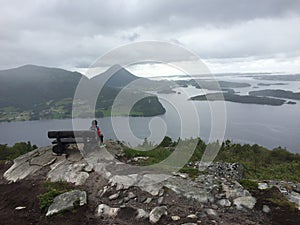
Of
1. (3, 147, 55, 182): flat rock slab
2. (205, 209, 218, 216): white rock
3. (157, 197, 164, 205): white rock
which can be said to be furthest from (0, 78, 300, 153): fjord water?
(205, 209, 218, 216): white rock

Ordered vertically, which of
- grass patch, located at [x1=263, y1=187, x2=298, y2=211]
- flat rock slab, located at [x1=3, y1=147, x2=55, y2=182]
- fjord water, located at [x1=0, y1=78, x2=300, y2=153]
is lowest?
fjord water, located at [x1=0, y1=78, x2=300, y2=153]

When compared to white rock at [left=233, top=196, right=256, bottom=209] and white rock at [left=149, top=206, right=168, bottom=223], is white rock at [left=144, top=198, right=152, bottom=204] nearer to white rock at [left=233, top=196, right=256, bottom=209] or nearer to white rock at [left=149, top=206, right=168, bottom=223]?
white rock at [left=149, top=206, right=168, bottom=223]

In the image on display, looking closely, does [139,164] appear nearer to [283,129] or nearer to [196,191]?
[196,191]

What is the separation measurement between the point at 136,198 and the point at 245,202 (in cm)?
262

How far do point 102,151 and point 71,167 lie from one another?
4.91 ft

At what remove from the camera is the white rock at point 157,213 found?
528 cm

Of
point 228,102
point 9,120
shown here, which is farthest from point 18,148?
point 228,102

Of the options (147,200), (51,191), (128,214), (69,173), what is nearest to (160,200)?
(147,200)

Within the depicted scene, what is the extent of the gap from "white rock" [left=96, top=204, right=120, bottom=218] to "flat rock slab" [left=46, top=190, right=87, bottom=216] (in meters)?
0.55

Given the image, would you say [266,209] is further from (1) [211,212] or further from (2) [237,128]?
(2) [237,128]

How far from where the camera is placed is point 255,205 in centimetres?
567

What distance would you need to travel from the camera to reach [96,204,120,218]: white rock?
5.61 m

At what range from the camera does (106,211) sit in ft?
18.7

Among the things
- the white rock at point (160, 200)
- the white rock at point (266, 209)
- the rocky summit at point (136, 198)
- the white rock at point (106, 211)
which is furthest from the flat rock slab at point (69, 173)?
the white rock at point (266, 209)
